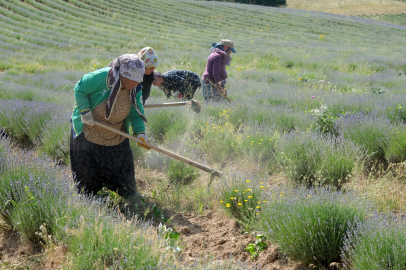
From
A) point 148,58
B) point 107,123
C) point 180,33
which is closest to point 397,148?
point 148,58

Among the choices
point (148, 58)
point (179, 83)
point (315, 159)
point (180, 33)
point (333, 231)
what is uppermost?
point (180, 33)

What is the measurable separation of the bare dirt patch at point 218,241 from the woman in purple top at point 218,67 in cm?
303

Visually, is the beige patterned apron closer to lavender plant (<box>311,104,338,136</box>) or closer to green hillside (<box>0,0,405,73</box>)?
lavender plant (<box>311,104,338,136</box>)

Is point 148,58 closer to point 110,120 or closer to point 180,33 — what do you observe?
point 110,120

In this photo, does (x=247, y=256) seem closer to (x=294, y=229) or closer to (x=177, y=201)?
(x=294, y=229)

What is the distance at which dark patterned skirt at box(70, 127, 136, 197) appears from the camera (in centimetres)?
362

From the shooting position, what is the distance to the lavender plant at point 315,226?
8.36 ft

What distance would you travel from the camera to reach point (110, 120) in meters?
3.53

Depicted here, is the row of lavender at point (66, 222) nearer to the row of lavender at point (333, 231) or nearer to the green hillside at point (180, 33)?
the row of lavender at point (333, 231)

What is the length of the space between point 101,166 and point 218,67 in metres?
3.09

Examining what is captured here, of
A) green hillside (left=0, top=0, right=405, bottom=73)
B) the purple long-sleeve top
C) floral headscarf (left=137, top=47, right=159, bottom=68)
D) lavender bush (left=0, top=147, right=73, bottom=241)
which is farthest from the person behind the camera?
green hillside (left=0, top=0, right=405, bottom=73)

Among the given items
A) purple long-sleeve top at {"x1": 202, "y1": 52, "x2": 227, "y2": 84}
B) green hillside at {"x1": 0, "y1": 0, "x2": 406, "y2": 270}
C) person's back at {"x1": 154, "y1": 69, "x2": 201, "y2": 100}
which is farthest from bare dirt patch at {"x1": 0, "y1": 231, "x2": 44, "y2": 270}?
purple long-sleeve top at {"x1": 202, "y1": 52, "x2": 227, "y2": 84}

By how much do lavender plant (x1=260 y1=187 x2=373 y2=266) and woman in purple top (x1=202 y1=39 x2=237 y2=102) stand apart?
12.2 ft

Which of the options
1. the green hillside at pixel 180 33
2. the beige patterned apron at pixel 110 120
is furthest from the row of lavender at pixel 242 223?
the green hillside at pixel 180 33
